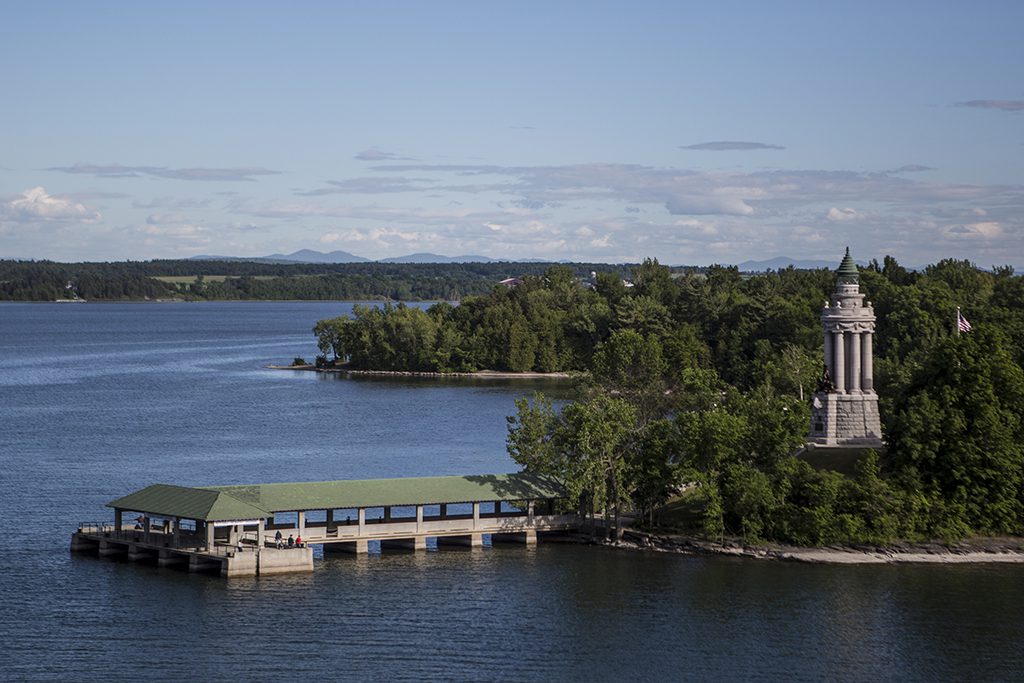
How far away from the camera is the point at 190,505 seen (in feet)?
222

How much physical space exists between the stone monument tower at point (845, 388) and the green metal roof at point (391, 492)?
13.9 metres

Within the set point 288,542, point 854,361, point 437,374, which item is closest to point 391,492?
point 288,542

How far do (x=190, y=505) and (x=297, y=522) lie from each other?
5.12m

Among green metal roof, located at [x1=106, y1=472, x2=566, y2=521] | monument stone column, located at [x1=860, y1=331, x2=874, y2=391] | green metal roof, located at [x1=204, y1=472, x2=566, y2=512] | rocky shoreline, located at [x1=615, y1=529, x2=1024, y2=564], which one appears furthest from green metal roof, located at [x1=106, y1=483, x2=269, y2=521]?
monument stone column, located at [x1=860, y1=331, x2=874, y2=391]

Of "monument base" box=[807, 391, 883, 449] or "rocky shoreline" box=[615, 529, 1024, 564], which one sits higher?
"monument base" box=[807, 391, 883, 449]

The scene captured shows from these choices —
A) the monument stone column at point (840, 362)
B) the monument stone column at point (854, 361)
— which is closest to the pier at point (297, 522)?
the monument stone column at point (840, 362)

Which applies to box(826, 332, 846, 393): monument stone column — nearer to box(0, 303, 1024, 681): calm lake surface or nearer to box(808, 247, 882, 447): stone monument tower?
box(808, 247, 882, 447): stone monument tower

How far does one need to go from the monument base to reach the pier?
44.0ft

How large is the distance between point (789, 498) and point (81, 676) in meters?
34.4

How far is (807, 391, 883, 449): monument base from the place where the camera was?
77.1 metres

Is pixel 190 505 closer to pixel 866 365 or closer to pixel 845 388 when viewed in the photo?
pixel 845 388

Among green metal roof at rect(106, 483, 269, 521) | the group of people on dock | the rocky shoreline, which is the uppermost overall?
green metal roof at rect(106, 483, 269, 521)

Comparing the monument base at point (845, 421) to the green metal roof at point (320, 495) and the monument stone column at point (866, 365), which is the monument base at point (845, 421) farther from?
the green metal roof at point (320, 495)

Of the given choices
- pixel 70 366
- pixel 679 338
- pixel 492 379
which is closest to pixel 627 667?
pixel 679 338
